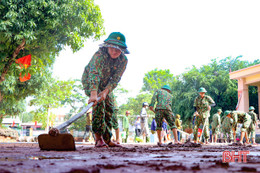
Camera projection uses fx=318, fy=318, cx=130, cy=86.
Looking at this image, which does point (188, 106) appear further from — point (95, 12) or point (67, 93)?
point (95, 12)

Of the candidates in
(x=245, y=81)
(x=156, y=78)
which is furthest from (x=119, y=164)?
(x=156, y=78)

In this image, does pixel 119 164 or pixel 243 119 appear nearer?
pixel 119 164

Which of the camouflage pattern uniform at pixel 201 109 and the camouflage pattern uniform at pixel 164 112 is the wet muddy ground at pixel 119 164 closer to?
the camouflage pattern uniform at pixel 164 112

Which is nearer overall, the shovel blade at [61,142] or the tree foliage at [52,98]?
the shovel blade at [61,142]

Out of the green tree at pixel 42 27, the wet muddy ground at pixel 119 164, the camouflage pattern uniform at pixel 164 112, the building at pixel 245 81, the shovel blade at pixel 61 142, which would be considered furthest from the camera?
the building at pixel 245 81

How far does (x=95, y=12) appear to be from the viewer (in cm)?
1169

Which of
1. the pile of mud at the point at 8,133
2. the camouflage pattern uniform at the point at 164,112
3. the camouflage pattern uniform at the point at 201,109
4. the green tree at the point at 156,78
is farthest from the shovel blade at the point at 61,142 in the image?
the green tree at the point at 156,78

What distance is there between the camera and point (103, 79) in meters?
5.53

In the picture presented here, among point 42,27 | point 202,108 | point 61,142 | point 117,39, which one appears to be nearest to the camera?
point 61,142

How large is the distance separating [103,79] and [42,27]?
5155 millimetres

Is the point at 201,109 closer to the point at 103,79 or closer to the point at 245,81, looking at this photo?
the point at 103,79

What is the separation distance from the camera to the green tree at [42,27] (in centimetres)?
916

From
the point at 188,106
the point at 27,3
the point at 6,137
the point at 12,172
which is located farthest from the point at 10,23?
the point at 188,106

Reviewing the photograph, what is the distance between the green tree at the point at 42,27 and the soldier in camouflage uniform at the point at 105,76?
3.74 metres
